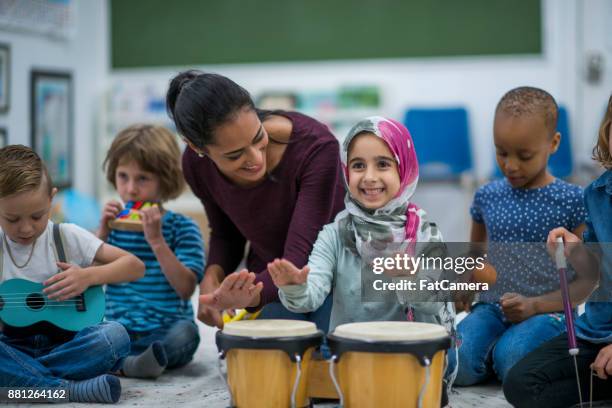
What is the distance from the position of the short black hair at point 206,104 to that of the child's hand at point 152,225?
0.38m

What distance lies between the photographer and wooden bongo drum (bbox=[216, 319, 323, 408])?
175cm

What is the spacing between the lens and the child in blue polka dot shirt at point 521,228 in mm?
2320

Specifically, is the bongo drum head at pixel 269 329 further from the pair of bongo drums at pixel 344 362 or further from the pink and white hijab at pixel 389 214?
the pink and white hijab at pixel 389 214

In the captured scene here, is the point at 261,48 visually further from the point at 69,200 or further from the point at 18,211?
the point at 18,211

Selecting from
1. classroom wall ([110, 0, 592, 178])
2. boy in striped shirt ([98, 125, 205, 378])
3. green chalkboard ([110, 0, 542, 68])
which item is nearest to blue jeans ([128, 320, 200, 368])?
boy in striped shirt ([98, 125, 205, 378])

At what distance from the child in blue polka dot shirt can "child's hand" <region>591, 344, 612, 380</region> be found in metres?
0.32

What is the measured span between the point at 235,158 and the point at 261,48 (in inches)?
169

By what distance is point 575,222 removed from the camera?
2.44 meters

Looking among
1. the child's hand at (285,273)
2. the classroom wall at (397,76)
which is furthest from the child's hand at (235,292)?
the classroom wall at (397,76)

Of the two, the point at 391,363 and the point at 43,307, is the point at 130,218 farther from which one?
the point at 391,363

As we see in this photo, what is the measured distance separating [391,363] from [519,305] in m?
0.84

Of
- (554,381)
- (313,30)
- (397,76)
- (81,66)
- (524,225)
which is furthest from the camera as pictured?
(81,66)

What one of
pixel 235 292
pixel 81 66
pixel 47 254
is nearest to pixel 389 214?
pixel 235 292

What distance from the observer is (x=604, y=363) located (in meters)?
1.94
